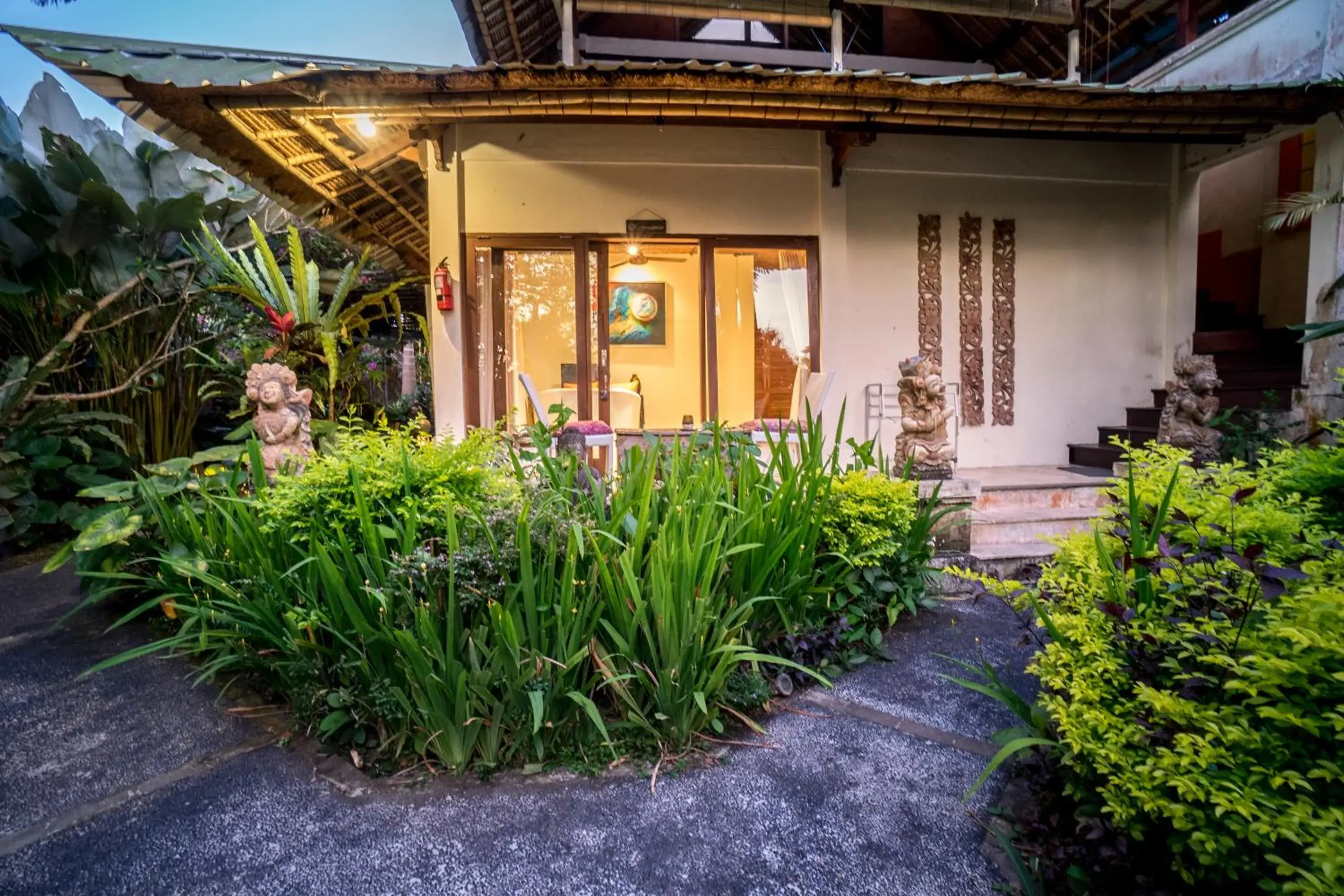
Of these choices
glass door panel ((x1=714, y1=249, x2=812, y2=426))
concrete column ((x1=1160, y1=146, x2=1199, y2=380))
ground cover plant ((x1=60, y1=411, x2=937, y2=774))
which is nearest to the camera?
ground cover plant ((x1=60, y1=411, x2=937, y2=774))

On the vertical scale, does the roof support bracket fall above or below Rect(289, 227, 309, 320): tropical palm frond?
above

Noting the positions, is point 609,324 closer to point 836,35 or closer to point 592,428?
point 592,428

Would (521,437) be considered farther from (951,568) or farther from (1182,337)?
(1182,337)

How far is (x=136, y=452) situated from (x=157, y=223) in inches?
69.1

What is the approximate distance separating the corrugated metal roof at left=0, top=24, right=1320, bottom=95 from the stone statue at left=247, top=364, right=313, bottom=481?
2.18 meters

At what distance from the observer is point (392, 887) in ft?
4.34

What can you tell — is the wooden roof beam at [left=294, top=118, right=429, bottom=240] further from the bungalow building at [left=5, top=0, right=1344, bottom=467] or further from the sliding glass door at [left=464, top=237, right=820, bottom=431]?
the sliding glass door at [left=464, top=237, right=820, bottom=431]

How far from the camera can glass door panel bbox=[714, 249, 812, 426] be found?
219 inches

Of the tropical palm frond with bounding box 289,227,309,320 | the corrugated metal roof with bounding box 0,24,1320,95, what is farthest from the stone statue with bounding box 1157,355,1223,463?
the tropical palm frond with bounding box 289,227,309,320

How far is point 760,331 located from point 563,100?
2608 mm

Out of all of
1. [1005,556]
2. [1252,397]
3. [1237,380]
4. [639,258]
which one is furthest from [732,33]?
[1005,556]

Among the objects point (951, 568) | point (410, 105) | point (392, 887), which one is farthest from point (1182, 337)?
point (392, 887)

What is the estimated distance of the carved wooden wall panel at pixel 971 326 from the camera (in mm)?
5852

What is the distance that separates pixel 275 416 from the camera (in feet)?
9.53
